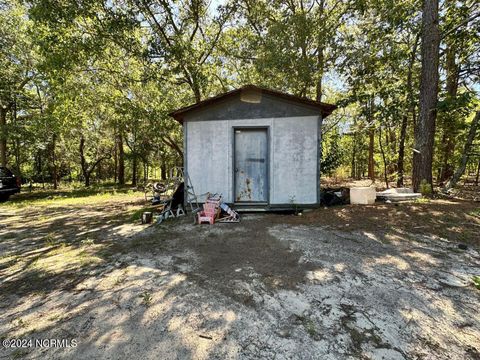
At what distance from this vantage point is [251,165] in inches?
260

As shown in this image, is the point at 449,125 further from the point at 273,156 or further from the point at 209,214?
the point at 209,214

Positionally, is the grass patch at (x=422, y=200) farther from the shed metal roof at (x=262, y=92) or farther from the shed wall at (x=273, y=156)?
the shed metal roof at (x=262, y=92)

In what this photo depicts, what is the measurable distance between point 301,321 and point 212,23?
10089 mm

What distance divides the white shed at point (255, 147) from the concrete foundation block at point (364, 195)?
3.37ft

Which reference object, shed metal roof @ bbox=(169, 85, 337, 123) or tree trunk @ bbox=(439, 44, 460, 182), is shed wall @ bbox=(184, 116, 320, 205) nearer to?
shed metal roof @ bbox=(169, 85, 337, 123)

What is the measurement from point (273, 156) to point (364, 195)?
2556mm

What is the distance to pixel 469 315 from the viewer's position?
2150 millimetres

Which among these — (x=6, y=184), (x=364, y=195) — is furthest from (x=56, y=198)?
(x=364, y=195)

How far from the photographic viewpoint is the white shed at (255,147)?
628 cm

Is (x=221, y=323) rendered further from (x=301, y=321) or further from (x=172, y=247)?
(x=172, y=247)

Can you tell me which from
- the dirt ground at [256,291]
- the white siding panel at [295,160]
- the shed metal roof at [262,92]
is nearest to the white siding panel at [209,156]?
the shed metal roof at [262,92]

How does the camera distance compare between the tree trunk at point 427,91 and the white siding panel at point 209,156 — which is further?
the white siding panel at point 209,156

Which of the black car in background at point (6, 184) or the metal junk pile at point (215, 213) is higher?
the black car in background at point (6, 184)

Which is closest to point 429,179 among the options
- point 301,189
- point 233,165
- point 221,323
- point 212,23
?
point 301,189
